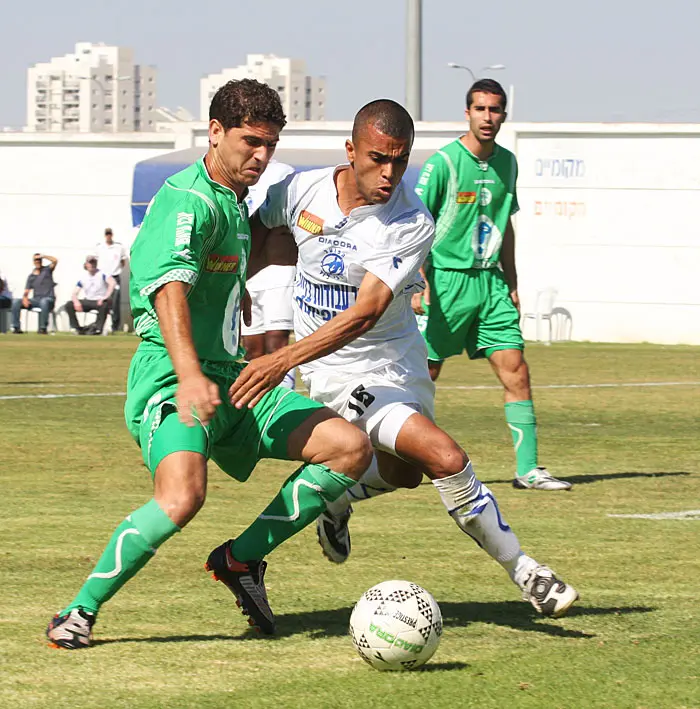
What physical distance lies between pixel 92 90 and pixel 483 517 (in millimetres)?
182220

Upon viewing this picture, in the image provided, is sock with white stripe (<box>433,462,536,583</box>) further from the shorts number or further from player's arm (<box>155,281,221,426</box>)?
player's arm (<box>155,281,221,426</box>)

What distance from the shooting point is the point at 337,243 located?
6.38 m

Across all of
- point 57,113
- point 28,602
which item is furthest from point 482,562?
point 57,113

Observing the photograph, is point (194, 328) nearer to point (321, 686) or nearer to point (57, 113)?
point (321, 686)

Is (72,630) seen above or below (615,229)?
below

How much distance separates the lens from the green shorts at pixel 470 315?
9978 mm

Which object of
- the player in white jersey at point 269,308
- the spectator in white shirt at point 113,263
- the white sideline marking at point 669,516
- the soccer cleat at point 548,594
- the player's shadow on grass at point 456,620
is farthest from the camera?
the spectator in white shirt at point 113,263

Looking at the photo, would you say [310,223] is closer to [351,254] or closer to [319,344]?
[351,254]

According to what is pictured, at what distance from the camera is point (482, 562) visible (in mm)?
7320

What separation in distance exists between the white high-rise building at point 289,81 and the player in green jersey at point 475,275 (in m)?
163

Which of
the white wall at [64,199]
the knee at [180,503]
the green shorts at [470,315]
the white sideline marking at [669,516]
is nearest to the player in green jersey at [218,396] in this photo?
the knee at [180,503]

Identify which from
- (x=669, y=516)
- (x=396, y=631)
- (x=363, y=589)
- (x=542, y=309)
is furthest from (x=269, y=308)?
(x=542, y=309)

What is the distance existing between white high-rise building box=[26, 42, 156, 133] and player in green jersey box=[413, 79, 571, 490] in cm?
17314

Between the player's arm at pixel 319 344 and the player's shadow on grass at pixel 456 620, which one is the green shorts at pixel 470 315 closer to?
the player's shadow on grass at pixel 456 620
